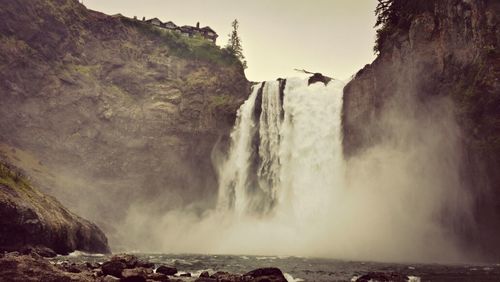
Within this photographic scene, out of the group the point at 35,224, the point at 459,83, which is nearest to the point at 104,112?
the point at 35,224

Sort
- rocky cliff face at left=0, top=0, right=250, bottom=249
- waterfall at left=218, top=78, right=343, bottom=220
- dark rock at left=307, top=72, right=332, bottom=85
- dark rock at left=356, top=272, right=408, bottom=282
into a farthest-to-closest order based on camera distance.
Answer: dark rock at left=307, top=72, right=332, bottom=85 → rocky cliff face at left=0, top=0, right=250, bottom=249 → waterfall at left=218, top=78, right=343, bottom=220 → dark rock at left=356, top=272, right=408, bottom=282

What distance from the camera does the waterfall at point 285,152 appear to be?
198 ft

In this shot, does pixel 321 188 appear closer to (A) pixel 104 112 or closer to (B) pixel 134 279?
(A) pixel 104 112

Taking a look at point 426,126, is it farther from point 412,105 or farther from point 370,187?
Result: point 370,187

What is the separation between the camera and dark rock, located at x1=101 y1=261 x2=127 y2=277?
998 inches

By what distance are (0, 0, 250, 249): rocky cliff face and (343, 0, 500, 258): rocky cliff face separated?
26.7 metres

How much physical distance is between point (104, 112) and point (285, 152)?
3031cm

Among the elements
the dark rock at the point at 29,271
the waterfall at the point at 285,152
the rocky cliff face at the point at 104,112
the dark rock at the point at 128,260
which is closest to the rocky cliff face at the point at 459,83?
the waterfall at the point at 285,152

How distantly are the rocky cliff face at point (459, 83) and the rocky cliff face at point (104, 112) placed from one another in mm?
26723

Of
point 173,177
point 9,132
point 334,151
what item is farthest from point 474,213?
point 9,132

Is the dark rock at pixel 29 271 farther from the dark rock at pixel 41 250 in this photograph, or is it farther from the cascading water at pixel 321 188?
the cascading water at pixel 321 188

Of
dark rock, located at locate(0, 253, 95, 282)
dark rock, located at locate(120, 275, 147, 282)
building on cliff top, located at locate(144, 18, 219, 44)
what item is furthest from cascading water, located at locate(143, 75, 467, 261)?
building on cliff top, located at locate(144, 18, 219, 44)

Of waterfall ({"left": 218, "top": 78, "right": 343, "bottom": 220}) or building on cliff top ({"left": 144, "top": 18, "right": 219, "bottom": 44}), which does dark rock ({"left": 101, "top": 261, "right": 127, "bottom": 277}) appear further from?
building on cliff top ({"left": 144, "top": 18, "right": 219, "bottom": 44})

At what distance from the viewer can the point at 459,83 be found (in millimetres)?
48375
